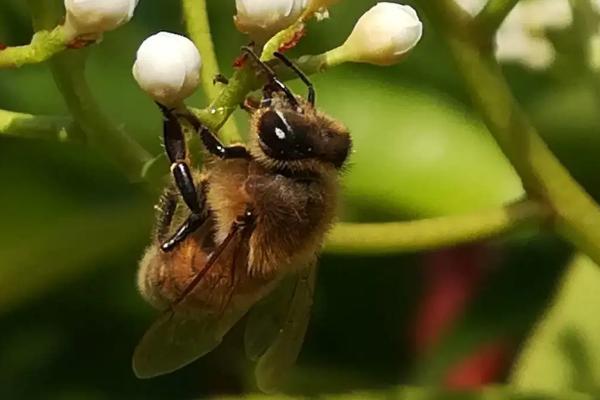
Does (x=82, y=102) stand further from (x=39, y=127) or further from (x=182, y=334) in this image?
(x=182, y=334)

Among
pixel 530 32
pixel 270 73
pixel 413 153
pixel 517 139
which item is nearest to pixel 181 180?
pixel 270 73

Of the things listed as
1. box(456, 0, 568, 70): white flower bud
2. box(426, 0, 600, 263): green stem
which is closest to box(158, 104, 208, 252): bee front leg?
box(426, 0, 600, 263): green stem

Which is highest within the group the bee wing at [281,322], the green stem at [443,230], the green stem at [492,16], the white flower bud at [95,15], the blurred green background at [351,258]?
the white flower bud at [95,15]

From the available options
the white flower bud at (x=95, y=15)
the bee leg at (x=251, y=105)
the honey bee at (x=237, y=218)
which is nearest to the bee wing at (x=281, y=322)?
the honey bee at (x=237, y=218)

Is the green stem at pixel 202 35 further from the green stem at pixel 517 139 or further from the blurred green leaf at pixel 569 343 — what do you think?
the blurred green leaf at pixel 569 343

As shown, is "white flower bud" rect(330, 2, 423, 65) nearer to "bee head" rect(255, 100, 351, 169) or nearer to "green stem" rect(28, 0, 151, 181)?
"bee head" rect(255, 100, 351, 169)
